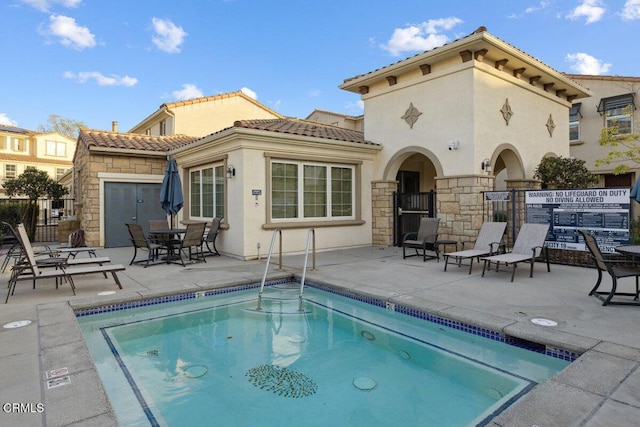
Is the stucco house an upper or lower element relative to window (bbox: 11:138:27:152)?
lower

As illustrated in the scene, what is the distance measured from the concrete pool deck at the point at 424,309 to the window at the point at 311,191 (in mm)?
1826

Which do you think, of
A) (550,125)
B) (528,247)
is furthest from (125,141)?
(550,125)

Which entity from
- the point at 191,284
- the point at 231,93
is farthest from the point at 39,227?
the point at 191,284

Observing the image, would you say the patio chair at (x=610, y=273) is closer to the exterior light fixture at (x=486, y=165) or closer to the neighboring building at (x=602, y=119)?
the exterior light fixture at (x=486, y=165)

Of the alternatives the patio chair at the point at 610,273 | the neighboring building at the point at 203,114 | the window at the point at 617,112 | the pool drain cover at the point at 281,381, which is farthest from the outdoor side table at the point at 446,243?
the neighboring building at the point at 203,114

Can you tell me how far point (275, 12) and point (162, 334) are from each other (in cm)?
1401

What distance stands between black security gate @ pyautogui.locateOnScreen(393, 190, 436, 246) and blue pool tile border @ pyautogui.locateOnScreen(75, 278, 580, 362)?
18.4 feet

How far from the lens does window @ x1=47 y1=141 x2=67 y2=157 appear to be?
36688 mm

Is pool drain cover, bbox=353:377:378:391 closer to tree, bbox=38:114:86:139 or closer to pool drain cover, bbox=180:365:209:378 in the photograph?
pool drain cover, bbox=180:365:209:378

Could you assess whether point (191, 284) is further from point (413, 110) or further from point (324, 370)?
point (413, 110)

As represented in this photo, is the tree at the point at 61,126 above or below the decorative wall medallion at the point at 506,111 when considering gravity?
above

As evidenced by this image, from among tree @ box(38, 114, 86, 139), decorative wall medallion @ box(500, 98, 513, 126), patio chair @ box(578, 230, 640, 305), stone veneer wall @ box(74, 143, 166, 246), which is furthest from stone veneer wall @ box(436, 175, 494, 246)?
tree @ box(38, 114, 86, 139)

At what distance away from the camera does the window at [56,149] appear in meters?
36.7

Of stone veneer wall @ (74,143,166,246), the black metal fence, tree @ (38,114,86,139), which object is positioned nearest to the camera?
stone veneer wall @ (74,143,166,246)
